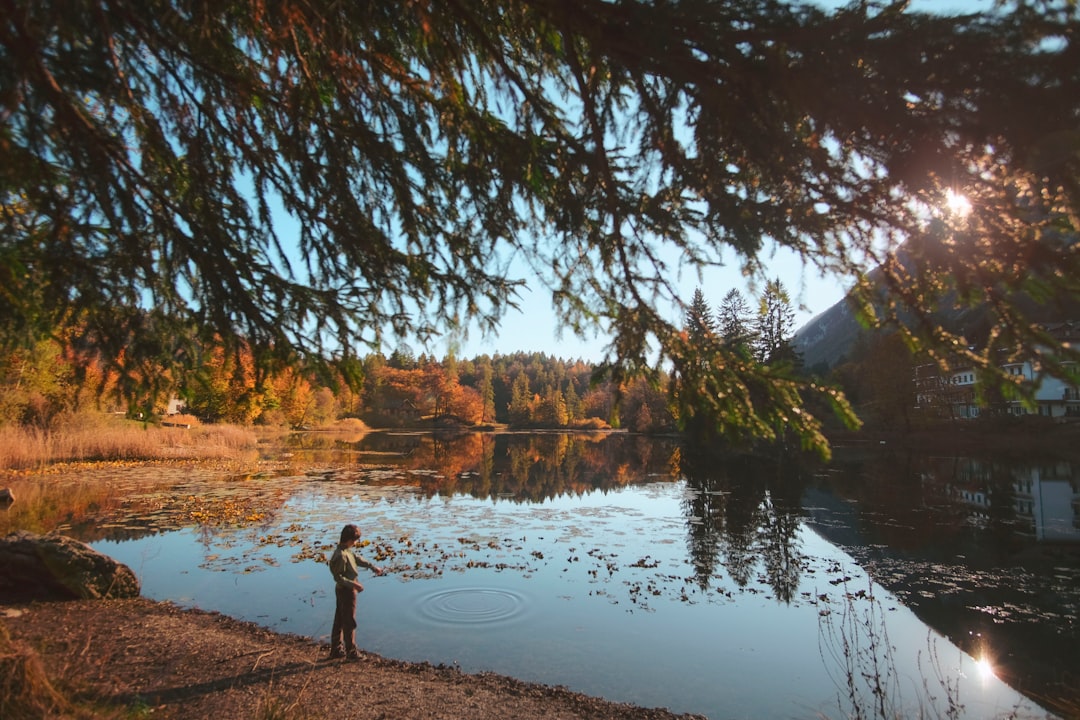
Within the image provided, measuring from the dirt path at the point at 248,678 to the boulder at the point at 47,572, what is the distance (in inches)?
17.9

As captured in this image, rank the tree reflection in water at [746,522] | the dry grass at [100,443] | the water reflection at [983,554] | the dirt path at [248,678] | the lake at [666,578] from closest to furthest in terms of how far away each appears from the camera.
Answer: the dirt path at [248,678] < the lake at [666,578] < the water reflection at [983,554] < the tree reflection in water at [746,522] < the dry grass at [100,443]

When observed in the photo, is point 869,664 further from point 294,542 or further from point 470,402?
point 470,402

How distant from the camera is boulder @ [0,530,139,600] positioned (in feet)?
23.6

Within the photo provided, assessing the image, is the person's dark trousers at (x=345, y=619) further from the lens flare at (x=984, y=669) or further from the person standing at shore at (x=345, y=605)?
the lens flare at (x=984, y=669)

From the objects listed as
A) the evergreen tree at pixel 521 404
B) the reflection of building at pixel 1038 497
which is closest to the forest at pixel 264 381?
the reflection of building at pixel 1038 497

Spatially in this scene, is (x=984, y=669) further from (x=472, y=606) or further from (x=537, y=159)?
(x=537, y=159)

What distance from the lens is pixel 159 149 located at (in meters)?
3.45

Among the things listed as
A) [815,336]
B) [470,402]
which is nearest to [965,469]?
[470,402]

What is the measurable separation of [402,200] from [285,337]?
1.22 m

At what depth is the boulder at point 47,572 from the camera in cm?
718

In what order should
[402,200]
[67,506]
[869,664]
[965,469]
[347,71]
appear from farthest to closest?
[965,469] → [67,506] → [869,664] → [402,200] → [347,71]

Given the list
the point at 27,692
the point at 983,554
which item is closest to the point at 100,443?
the point at 27,692

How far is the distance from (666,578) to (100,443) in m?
23.0

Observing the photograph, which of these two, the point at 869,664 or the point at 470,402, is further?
the point at 470,402
